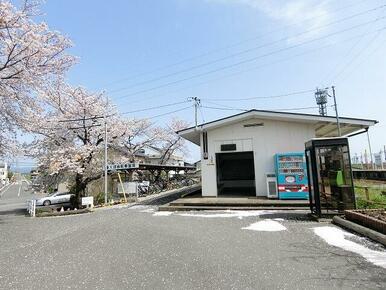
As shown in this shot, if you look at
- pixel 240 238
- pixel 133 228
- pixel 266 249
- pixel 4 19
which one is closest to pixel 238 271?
pixel 266 249

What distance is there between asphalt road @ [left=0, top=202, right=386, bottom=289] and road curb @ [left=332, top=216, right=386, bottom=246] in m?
0.17

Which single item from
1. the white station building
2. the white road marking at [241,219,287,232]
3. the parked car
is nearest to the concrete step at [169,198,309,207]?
the white station building

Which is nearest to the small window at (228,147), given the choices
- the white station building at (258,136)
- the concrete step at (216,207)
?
the white station building at (258,136)

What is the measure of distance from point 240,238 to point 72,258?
3237 mm

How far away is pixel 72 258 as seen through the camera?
16.1 feet

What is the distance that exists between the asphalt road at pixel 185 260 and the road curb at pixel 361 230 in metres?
0.17

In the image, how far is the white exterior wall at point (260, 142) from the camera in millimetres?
12219

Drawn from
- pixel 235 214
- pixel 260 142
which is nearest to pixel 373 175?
pixel 260 142

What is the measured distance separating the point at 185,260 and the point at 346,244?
2992mm

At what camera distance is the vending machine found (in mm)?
10992

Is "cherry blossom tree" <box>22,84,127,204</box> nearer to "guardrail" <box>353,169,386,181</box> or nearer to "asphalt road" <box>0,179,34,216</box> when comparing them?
"asphalt road" <box>0,179,34,216</box>

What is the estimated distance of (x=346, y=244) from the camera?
207 inches

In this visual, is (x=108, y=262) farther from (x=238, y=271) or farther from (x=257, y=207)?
(x=257, y=207)

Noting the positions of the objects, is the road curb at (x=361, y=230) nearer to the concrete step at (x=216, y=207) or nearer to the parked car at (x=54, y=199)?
the concrete step at (x=216, y=207)
